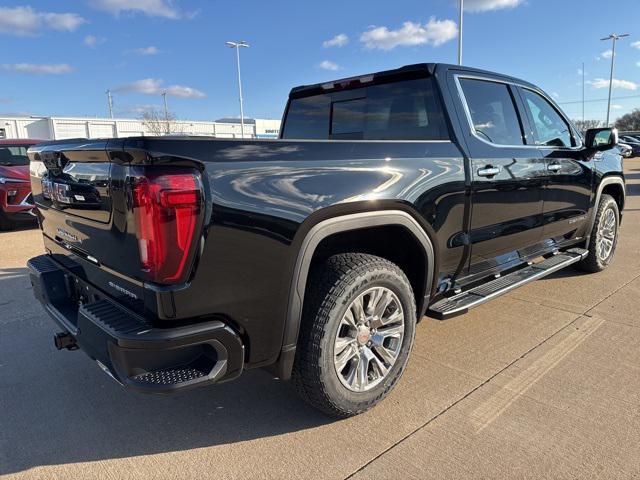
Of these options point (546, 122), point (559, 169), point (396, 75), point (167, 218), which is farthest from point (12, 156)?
point (559, 169)

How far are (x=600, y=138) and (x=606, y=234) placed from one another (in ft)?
4.09

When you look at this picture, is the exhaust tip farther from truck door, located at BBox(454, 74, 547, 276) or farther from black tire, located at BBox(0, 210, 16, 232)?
→ black tire, located at BBox(0, 210, 16, 232)

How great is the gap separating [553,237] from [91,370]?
3.94m

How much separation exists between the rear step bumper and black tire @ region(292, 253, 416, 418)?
1.33 ft

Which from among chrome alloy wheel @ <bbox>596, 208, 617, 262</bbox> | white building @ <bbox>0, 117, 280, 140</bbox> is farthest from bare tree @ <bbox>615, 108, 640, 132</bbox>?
chrome alloy wheel @ <bbox>596, 208, 617, 262</bbox>

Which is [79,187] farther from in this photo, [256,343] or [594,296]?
[594,296]

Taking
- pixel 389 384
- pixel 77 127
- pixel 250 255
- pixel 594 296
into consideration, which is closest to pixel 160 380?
pixel 250 255

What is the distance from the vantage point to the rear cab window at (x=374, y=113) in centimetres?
323

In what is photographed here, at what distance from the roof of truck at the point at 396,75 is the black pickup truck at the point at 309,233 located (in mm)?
14

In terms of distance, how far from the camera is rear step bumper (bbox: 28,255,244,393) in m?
1.94

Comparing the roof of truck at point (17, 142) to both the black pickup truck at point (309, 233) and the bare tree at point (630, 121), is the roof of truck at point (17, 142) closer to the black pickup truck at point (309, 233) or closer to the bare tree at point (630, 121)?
the black pickup truck at point (309, 233)

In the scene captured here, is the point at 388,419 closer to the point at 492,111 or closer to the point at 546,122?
the point at 492,111

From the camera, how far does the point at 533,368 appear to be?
315 centimetres

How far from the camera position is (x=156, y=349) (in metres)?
1.92
